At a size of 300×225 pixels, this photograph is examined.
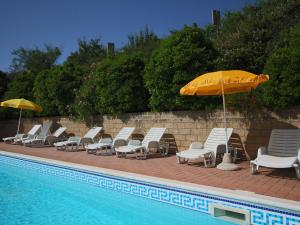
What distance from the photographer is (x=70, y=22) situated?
830 inches

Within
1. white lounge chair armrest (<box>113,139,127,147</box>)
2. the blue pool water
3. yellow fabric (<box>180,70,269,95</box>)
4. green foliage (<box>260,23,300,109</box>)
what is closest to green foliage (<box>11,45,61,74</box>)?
white lounge chair armrest (<box>113,139,127,147</box>)

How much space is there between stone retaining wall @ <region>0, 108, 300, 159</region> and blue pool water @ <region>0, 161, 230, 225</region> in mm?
3980

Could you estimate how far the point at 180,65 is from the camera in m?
10.3

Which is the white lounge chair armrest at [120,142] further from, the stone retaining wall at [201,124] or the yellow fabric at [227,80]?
the yellow fabric at [227,80]

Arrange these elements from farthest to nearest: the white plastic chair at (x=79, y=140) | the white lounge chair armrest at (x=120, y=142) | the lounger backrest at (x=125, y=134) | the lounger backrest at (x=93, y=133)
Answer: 1. the lounger backrest at (x=93, y=133)
2. the white plastic chair at (x=79, y=140)
3. the lounger backrest at (x=125, y=134)
4. the white lounge chair armrest at (x=120, y=142)

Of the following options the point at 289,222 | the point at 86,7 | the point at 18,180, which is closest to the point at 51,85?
the point at 86,7

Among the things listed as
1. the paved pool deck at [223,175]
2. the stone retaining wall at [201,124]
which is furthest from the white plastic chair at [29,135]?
the paved pool deck at [223,175]

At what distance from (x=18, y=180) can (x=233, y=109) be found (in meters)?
6.77

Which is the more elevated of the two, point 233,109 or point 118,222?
point 233,109

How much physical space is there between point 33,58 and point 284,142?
35.9 meters

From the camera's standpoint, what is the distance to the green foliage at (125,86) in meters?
12.5

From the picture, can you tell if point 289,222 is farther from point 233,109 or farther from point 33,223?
point 233,109

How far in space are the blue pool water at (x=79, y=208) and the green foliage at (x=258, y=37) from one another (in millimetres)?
6425

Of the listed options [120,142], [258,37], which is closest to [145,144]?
[120,142]
